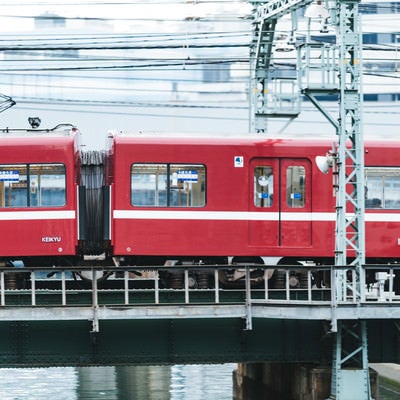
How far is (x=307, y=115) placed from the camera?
286ft

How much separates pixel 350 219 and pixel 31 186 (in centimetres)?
790

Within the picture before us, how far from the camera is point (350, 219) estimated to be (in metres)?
26.8

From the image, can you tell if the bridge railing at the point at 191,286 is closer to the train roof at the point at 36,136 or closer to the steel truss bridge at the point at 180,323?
the steel truss bridge at the point at 180,323

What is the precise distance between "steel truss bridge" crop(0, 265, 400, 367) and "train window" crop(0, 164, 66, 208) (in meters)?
3.75

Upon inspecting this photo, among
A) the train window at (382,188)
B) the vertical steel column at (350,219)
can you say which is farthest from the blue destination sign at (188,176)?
the vertical steel column at (350,219)

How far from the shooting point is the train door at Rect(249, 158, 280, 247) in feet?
98.1

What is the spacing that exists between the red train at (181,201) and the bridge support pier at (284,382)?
3354mm

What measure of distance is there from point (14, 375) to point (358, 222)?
2671 cm

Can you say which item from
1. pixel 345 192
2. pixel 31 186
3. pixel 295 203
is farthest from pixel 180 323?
pixel 31 186

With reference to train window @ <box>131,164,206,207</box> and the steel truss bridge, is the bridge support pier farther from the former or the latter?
train window @ <box>131,164,206,207</box>

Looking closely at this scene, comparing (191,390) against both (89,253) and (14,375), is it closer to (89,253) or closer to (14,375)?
(14,375)

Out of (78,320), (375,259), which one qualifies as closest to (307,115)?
(375,259)

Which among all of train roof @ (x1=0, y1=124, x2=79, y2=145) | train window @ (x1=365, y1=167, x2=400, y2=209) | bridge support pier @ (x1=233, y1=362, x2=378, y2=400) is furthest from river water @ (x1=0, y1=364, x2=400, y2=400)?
train roof @ (x1=0, y1=124, x2=79, y2=145)

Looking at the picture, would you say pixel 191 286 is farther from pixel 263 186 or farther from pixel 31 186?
pixel 31 186
